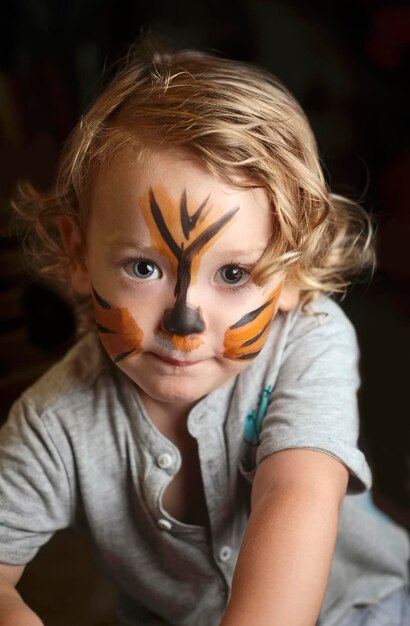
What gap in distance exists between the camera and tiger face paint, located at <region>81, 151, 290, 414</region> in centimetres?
60

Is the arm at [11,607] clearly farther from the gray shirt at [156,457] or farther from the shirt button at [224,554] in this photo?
the shirt button at [224,554]

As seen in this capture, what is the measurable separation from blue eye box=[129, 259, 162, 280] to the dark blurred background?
0.37 m

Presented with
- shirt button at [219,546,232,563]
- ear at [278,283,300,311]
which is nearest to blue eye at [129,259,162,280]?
ear at [278,283,300,311]

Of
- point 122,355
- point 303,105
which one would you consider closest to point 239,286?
point 122,355

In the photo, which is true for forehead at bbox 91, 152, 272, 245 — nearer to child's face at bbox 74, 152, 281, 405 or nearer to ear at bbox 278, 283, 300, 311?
child's face at bbox 74, 152, 281, 405

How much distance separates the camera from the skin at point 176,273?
60 centimetres

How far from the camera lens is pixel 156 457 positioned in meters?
0.74

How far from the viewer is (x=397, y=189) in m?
1.06

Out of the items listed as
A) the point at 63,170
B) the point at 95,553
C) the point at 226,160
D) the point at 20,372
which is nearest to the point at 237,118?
the point at 226,160

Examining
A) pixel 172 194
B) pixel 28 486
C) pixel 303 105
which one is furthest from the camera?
pixel 303 105

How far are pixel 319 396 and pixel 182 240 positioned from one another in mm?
192

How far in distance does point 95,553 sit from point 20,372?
1.08 feet

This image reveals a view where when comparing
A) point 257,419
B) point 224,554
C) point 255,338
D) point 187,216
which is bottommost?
point 224,554

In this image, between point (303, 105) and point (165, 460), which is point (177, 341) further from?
point (303, 105)
